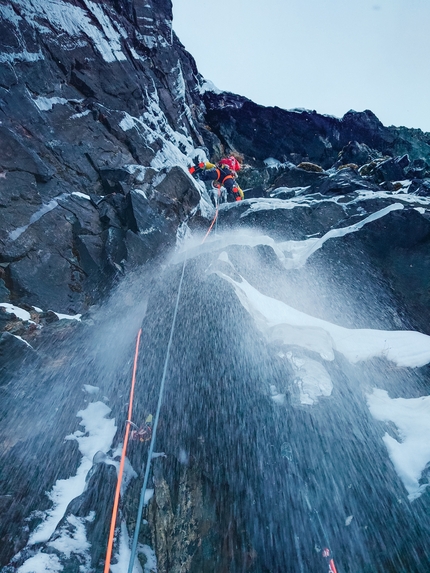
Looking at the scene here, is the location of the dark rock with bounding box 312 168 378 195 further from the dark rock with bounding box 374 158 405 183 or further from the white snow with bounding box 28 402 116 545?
the white snow with bounding box 28 402 116 545

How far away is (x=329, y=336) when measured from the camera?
212 inches

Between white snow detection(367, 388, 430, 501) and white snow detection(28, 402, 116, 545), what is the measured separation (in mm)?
4749

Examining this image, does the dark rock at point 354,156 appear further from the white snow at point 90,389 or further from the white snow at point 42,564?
the white snow at point 42,564

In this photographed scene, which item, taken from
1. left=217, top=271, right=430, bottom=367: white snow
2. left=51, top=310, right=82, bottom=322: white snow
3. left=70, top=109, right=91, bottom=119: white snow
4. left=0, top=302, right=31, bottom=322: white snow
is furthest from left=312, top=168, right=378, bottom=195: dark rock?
left=0, top=302, right=31, bottom=322: white snow

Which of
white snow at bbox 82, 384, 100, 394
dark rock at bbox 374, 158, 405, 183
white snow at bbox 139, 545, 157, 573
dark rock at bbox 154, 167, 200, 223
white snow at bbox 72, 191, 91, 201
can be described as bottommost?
white snow at bbox 139, 545, 157, 573

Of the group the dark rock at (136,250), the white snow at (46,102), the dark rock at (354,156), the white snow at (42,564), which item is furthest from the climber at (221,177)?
the dark rock at (354,156)

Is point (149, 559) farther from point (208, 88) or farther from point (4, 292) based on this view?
point (208, 88)

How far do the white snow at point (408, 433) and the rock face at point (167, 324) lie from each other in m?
0.16

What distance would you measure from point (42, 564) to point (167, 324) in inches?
171

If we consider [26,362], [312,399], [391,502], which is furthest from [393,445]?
[26,362]

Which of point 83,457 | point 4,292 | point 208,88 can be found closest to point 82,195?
point 4,292

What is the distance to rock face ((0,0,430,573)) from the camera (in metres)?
3.50

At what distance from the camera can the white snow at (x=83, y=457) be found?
163 inches

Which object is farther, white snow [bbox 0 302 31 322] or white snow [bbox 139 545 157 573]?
white snow [bbox 0 302 31 322]
